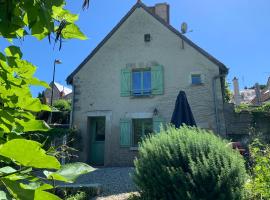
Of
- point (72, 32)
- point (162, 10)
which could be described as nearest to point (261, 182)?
point (72, 32)

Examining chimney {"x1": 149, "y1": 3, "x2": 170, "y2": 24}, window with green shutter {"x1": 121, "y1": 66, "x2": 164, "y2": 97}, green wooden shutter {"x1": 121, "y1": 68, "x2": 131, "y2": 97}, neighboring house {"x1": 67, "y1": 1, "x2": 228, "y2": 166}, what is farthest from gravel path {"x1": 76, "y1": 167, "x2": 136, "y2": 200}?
chimney {"x1": 149, "y1": 3, "x2": 170, "y2": 24}

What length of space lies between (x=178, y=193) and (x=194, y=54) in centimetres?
1035

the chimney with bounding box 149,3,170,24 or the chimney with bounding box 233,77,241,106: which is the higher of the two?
the chimney with bounding box 149,3,170,24

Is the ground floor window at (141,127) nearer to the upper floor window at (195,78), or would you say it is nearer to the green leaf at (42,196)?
the upper floor window at (195,78)

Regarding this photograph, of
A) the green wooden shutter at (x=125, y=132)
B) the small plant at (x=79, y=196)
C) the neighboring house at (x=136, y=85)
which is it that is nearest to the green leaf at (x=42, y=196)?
the small plant at (x=79, y=196)

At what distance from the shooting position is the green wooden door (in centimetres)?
1535

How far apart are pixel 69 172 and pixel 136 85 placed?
47.7 feet

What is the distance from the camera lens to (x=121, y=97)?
49.8ft

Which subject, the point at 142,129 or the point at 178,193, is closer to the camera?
the point at 178,193

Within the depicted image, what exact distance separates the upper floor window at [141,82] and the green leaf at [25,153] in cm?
1429

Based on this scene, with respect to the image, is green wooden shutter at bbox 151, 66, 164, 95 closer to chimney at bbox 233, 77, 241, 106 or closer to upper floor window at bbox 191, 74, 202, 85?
upper floor window at bbox 191, 74, 202, 85

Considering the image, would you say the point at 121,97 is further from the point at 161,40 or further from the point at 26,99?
the point at 26,99

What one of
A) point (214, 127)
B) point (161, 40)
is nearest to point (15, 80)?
point (214, 127)

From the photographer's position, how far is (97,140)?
15.5m
